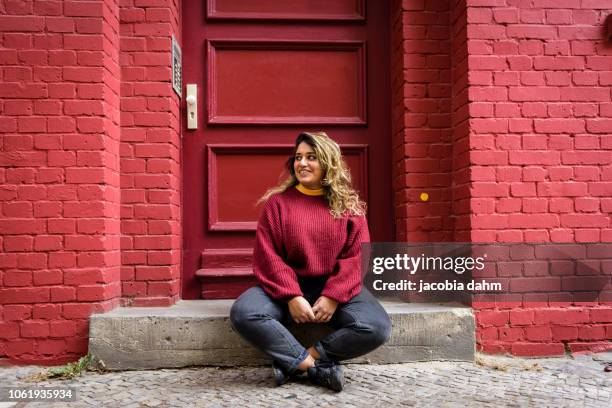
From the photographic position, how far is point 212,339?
10.0 ft

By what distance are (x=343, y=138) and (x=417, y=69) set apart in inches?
28.3

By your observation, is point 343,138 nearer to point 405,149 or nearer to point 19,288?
point 405,149

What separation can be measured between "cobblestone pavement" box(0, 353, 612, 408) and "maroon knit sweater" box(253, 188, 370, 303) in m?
0.51

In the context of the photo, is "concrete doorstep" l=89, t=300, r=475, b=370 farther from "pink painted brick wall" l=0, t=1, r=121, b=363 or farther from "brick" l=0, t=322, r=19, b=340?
"brick" l=0, t=322, r=19, b=340

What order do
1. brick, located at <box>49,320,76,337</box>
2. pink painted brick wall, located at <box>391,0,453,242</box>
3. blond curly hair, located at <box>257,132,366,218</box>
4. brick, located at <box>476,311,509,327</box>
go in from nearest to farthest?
blond curly hair, located at <box>257,132,366,218</box> < brick, located at <box>49,320,76,337</box> < brick, located at <box>476,311,509,327</box> < pink painted brick wall, located at <box>391,0,453,242</box>

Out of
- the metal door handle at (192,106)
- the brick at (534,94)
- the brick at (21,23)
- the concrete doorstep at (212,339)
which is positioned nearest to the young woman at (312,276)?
the concrete doorstep at (212,339)

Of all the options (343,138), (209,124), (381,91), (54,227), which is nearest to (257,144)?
(209,124)

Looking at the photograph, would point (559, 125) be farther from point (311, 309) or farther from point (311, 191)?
point (311, 309)

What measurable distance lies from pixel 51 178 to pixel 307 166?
1522 millimetres

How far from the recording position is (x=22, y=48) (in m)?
3.04

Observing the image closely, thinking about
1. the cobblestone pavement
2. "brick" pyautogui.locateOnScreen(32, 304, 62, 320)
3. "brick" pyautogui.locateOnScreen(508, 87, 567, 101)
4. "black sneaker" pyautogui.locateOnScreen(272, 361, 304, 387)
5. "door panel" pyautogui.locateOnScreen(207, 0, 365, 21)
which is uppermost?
"door panel" pyautogui.locateOnScreen(207, 0, 365, 21)

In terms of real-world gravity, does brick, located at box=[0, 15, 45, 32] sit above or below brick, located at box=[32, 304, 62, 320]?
above

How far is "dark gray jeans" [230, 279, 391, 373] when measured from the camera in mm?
2711

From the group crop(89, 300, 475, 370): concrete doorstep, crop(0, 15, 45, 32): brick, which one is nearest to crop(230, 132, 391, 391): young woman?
crop(89, 300, 475, 370): concrete doorstep
